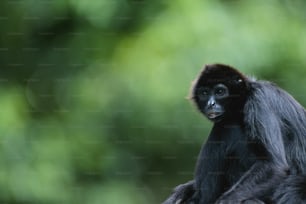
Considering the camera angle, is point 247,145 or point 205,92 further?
point 205,92

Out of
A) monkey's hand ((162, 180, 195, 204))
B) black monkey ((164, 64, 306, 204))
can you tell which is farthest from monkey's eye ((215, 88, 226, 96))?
monkey's hand ((162, 180, 195, 204))

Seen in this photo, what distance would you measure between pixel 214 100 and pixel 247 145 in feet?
0.74

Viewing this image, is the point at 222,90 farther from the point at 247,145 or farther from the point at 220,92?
the point at 247,145

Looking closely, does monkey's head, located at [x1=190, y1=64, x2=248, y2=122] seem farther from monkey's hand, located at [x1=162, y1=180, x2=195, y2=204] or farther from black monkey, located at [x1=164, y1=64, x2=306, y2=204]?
monkey's hand, located at [x1=162, y1=180, x2=195, y2=204]

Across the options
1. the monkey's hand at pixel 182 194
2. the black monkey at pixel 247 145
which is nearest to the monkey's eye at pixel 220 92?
the black monkey at pixel 247 145

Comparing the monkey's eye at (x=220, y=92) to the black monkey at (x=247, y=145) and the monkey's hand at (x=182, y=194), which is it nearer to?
the black monkey at (x=247, y=145)

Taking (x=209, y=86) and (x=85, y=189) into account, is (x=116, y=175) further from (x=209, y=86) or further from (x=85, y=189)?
(x=209, y=86)

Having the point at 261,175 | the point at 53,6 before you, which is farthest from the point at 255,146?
the point at 53,6

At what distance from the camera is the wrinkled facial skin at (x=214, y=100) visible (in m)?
3.53

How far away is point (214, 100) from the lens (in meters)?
3.56

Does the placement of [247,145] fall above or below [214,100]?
below

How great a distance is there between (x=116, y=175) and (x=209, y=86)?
1801mm

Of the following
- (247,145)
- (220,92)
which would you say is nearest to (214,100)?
(220,92)

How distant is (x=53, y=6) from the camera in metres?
5.15
